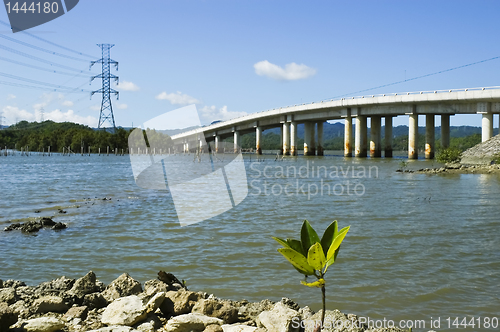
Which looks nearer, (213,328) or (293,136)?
(213,328)

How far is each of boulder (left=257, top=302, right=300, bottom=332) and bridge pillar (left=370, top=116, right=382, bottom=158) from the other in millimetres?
57560

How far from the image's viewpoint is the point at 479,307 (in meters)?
5.91

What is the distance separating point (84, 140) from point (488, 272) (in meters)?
139

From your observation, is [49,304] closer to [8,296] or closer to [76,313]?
[76,313]

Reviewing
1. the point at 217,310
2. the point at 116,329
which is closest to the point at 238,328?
the point at 217,310

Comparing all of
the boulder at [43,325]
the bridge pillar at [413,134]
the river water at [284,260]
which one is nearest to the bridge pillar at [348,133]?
the bridge pillar at [413,134]

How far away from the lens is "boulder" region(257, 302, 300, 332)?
179 inches

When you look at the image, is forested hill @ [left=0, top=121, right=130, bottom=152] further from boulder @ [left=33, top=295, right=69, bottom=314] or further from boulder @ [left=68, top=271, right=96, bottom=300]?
boulder @ [left=33, top=295, right=69, bottom=314]

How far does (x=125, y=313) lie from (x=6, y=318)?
1.13m

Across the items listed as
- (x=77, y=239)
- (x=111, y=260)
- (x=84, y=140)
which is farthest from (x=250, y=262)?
(x=84, y=140)

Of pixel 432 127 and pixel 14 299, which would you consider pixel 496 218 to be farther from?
pixel 432 127

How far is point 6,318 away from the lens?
4441 mm

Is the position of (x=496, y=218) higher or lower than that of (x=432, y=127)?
lower

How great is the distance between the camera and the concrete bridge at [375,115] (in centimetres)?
4359
